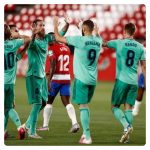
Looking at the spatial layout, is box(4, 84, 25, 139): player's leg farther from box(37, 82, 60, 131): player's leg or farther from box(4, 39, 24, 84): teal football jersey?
box(37, 82, 60, 131): player's leg

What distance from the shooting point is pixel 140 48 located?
→ 10836 millimetres

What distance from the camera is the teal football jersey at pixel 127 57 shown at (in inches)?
422

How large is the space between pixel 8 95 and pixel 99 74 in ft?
57.8

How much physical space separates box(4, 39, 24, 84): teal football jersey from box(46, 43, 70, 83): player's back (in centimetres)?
170

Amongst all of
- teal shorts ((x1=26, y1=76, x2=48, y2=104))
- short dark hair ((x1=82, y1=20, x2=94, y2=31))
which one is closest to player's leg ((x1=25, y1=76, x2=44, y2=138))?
teal shorts ((x1=26, y1=76, x2=48, y2=104))

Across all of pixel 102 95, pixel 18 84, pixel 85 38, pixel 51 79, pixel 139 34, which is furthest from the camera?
pixel 139 34

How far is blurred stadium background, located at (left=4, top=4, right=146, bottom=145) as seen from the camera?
1124cm

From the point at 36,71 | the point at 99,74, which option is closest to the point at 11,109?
the point at 36,71

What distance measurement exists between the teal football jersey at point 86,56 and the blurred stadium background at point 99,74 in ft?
3.51

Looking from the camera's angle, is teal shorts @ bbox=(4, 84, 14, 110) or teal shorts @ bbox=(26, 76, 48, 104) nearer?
teal shorts @ bbox=(4, 84, 14, 110)

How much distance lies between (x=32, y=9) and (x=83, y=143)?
22800mm

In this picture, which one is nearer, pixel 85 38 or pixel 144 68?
pixel 85 38
